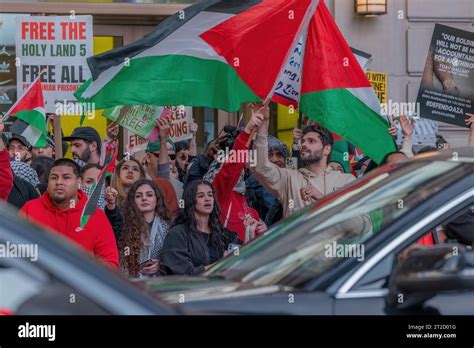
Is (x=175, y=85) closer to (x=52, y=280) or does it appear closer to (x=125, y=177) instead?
(x=125, y=177)

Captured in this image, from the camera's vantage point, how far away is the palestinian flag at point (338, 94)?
8.55 m

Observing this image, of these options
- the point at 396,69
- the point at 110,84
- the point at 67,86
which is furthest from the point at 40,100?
the point at 396,69

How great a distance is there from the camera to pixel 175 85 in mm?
8398

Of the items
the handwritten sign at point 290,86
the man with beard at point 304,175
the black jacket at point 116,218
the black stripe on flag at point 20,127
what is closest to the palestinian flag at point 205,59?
the man with beard at point 304,175

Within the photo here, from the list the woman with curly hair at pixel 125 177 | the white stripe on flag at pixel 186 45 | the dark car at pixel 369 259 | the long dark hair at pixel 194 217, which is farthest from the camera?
the woman with curly hair at pixel 125 177

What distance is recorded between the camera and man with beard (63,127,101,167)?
1048 cm

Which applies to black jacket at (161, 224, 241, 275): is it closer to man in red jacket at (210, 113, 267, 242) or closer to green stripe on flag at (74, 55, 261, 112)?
man in red jacket at (210, 113, 267, 242)

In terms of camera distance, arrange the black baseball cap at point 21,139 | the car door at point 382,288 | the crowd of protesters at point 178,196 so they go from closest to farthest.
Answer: the car door at point 382,288, the crowd of protesters at point 178,196, the black baseball cap at point 21,139

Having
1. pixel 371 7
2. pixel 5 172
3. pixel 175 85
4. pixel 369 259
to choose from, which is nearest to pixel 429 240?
pixel 369 259

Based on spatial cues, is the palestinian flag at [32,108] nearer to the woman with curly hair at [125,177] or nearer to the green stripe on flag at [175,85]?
the woman with curly hair at [125,177]

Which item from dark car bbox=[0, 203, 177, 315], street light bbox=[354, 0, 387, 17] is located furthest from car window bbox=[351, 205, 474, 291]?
street light bbox=[354, 0, 387, 17]
